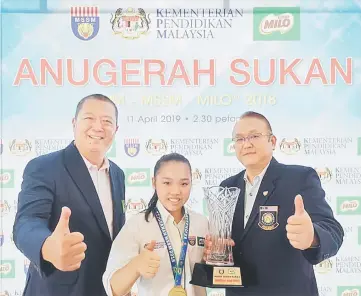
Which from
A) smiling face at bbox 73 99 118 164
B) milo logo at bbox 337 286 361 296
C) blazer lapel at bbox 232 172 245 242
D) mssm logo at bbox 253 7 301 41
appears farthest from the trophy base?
mssm logo at bbox 253 7 301 41

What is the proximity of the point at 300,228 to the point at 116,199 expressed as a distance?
81cm

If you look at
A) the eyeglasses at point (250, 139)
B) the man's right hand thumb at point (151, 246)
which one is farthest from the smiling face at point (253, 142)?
the man's right hand thumb at point (151, 246)

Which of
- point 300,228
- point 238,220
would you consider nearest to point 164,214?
point 238,220

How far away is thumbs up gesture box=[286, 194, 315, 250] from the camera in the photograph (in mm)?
1877

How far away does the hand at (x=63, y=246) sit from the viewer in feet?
6.10

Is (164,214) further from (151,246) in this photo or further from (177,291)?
(177,291)

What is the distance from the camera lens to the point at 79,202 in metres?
2.05

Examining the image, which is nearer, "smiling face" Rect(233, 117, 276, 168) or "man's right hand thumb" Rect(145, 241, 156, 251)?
"man's right hand thumb" Rect(145, 241, 156, 251)

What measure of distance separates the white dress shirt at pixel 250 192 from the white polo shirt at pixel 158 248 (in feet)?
0.61

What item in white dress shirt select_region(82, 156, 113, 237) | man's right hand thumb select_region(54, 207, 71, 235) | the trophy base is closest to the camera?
man's right hand thumb select_region(54, 207, 71, 235)

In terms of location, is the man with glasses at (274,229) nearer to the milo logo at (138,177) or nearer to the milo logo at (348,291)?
the milo logo at (348,291)

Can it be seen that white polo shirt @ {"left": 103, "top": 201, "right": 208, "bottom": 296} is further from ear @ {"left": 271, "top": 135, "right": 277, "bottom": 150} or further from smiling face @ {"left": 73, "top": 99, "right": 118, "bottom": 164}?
ear @ {"left": 271, "top": 135, "right": 277, "bottom": 150}

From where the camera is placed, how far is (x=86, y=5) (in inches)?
83.7

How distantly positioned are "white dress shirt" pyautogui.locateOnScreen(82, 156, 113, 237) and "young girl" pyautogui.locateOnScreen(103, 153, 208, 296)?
90mm
